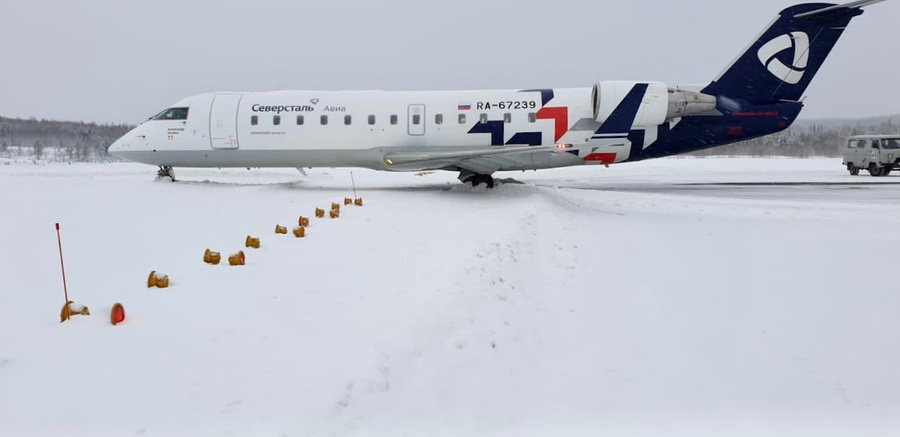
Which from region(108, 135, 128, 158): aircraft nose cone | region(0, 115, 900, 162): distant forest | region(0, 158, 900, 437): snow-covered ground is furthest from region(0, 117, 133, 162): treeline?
region(0, 158, 900, 437): snow-covered ground

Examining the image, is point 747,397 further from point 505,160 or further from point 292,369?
point 505,160

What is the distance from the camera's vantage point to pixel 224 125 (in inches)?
607

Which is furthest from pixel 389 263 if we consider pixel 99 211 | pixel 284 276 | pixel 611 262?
pixel 99 211

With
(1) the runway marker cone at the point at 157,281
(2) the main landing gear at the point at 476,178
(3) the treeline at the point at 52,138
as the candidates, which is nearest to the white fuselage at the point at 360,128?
(2) the main landing gear at the point at 476,178

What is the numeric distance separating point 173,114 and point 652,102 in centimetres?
1389

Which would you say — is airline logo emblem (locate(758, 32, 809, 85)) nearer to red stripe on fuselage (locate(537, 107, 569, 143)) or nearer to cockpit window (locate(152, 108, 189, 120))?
red stripe on fuselage (locate(537, 107, 569, 143))

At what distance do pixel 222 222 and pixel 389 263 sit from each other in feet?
13.6

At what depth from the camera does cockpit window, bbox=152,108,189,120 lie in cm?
1584

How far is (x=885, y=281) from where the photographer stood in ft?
20.4

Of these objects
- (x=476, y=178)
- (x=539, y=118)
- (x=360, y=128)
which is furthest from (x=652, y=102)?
(x=360, y=128)

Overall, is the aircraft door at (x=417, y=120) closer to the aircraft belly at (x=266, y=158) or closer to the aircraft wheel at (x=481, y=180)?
the aircraft belly at (x=266, y=158)

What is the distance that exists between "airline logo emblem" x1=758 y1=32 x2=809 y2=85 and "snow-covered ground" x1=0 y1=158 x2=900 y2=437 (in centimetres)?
729

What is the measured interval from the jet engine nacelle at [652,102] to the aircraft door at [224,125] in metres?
10.3

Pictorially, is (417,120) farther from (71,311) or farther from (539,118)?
(71,311)
